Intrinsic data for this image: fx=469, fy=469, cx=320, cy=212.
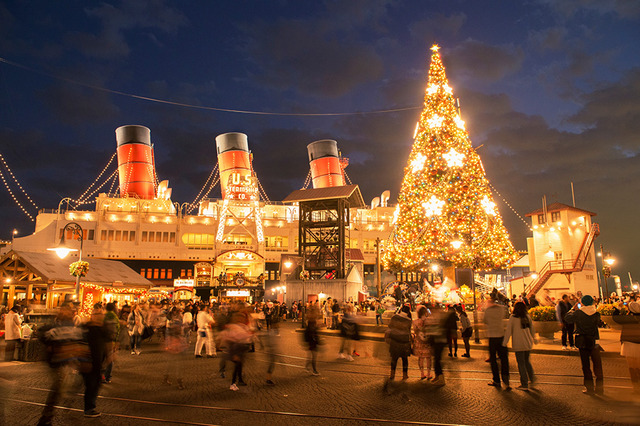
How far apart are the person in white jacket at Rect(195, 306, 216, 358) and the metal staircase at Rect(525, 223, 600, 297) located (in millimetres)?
26951

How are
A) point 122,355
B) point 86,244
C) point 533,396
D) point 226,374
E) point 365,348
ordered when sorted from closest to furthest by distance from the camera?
point 533,396 → point 226,374 → point 122,355 → point 365,348 → point 86,244

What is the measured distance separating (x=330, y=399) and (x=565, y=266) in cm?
3424

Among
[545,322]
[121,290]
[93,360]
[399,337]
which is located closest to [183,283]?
[121,290]

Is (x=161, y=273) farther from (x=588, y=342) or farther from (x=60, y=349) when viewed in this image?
(x=588, y=342)

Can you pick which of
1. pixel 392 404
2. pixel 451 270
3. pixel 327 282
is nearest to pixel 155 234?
pixel 327 282

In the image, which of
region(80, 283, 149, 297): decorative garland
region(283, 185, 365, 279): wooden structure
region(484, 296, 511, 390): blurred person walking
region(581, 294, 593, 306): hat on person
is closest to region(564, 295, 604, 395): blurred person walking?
region(581, 294, 593, 306): hat on person

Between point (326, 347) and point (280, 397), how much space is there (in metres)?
8.35

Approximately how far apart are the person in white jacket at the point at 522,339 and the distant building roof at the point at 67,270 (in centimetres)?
2072

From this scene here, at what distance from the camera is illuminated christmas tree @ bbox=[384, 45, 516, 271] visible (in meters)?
22.5

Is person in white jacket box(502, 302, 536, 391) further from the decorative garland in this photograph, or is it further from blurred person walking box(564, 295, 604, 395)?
the decorative garland

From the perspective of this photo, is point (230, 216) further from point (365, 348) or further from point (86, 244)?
point (365, 348)

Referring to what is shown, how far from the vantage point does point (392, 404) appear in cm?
693

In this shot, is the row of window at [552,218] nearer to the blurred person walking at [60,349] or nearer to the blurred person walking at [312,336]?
the blurred person walking at [312,336]

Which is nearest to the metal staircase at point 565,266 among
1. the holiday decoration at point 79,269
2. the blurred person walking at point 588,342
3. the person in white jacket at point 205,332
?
the person in white jacket at point 205,332
